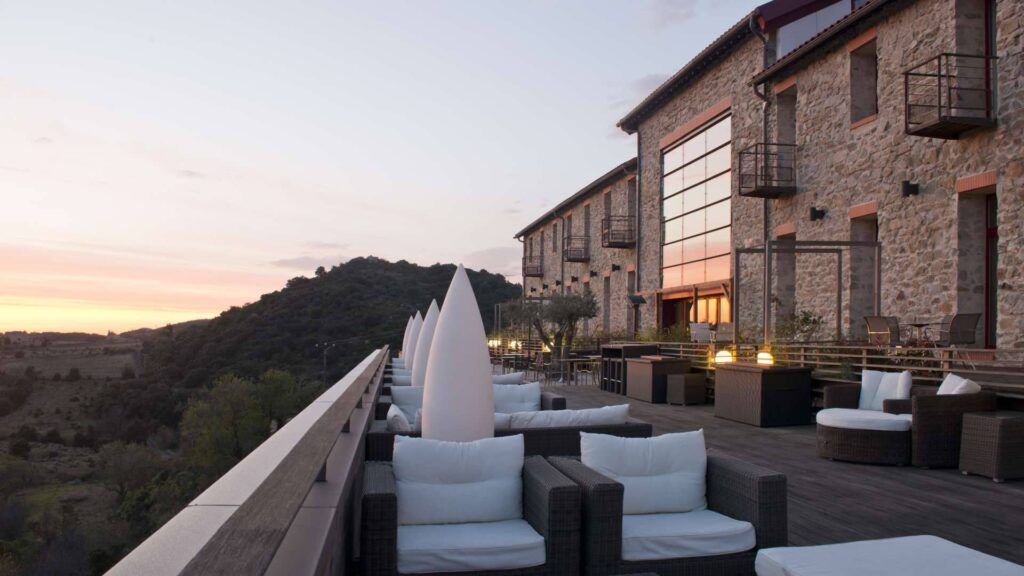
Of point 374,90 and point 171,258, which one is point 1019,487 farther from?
point 171,258

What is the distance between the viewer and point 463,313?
4.19m

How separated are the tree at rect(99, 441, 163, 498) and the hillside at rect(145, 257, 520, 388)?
257 inches

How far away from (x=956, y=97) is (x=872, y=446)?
217 inches

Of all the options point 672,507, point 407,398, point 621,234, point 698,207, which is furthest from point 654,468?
point 621,234

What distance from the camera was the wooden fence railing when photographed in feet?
3.61

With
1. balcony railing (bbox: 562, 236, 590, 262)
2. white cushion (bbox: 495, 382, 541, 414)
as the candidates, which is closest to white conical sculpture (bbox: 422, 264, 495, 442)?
white cushion (bbox: 495, 382, 541, 414)

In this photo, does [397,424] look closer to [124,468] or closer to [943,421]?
[943,421]

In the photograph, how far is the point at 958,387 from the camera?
6133mm

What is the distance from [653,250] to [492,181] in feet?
29.6

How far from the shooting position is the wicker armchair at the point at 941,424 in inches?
238

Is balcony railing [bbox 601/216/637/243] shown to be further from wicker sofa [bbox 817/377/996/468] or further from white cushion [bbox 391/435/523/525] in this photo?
white cushion [bbox 391/435/523/525]

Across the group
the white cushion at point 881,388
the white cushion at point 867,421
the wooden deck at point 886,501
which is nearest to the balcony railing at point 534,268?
the wooden deck at point 886,501

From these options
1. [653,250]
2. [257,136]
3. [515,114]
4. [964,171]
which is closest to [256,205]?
[257,136]

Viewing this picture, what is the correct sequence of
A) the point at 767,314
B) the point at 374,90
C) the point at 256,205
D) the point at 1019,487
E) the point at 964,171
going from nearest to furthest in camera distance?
the point at 1019,487 → the point at 964,171 → the point at 767,314 → the point at 374,90 → the point at 256,205
